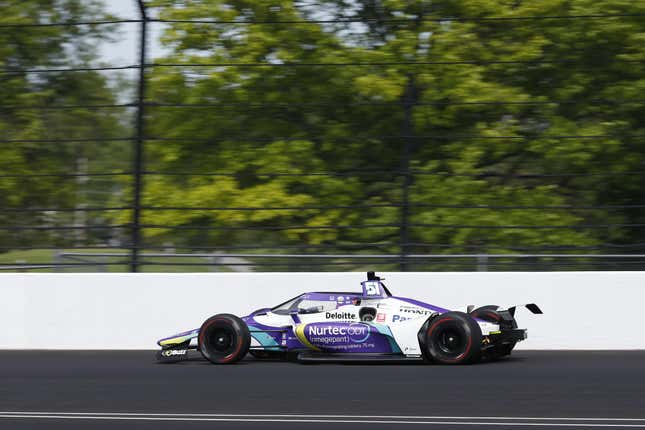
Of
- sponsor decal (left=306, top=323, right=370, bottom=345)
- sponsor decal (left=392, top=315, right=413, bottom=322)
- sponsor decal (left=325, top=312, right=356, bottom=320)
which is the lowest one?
sponsor decal (left=306, top=323, right=370, bottom=345)

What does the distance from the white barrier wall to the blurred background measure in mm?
487

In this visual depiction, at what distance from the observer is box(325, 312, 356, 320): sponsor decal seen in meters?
10.6

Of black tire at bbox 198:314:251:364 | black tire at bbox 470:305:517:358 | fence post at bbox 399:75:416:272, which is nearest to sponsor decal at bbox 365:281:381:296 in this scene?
black tire at bbox 470:305:517:358

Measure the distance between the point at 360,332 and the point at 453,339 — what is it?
1.00 meters

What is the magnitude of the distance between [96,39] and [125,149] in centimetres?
158

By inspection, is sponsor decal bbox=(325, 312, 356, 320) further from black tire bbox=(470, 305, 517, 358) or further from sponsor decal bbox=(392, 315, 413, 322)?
black tire bbox=(470, 305, 517, 358)

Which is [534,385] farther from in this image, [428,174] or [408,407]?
[428,174]

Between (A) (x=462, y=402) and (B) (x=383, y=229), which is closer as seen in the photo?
(A) (x=462, y=402)

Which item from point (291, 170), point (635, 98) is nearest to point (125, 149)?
point (291, 170)

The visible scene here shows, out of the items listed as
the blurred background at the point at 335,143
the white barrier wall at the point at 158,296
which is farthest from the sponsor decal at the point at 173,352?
the blurred background at the point at 335,143

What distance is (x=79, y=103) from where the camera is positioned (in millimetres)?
13594

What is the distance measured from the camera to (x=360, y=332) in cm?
1048

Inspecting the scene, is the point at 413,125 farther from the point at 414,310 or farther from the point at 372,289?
the point at 414,310

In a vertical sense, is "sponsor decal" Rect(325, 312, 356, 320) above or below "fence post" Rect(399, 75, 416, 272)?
below
